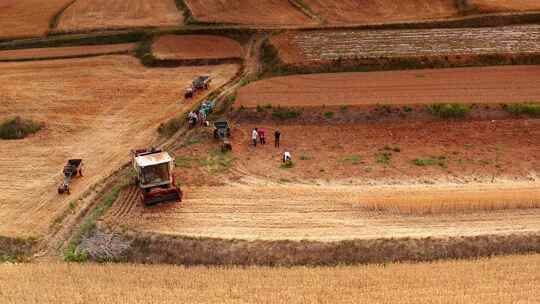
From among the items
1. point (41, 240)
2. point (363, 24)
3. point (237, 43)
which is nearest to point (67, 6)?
point (237, 43)

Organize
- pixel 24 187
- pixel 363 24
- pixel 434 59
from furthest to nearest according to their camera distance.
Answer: pixel 363 24, pixel 434 59, pixel 24 187

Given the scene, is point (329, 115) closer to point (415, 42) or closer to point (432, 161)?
point (432, 161)

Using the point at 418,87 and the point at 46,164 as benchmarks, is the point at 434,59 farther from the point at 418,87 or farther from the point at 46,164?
the point at 46,164

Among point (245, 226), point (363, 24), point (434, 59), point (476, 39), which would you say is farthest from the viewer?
point (363, 24)

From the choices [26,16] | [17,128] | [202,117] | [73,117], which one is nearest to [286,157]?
[202,117]

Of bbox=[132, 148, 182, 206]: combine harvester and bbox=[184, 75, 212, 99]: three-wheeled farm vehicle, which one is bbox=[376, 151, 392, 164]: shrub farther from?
bbox=[184, 75, 212, 99]: three-wheeled farm vehicle

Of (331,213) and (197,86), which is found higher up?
(197,86)

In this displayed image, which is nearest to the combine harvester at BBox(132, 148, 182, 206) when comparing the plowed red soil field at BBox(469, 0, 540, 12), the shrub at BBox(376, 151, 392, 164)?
the shrub at BBox(376, 151, 392, 164)
